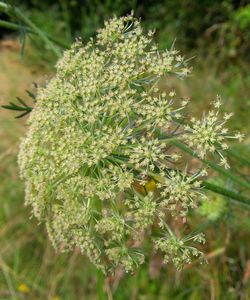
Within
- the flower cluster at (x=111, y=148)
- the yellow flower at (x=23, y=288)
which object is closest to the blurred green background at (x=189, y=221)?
the yellow flower at (x=23, y=288)

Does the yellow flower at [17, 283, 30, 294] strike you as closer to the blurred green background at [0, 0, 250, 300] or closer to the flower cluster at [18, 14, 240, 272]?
the blurred green background at [0, 0, 250, 300]

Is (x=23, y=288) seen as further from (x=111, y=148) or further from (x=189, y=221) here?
(x=111, y=148)

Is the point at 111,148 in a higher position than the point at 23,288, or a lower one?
higher

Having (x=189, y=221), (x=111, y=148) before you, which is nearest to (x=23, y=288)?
(x=189, y=221)

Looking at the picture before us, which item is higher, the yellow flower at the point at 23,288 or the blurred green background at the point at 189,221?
the blurred green background at the point at 189,221

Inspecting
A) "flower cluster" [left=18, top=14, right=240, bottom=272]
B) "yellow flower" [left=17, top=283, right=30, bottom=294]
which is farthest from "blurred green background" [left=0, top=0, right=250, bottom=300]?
"flower cluster" [left=18, top=14, right=240, bottom=272]

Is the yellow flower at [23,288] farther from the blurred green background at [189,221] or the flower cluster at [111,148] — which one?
the flower cluster at [111,148]
